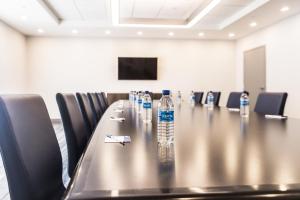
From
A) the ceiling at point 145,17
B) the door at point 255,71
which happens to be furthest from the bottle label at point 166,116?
the door at point 255,71

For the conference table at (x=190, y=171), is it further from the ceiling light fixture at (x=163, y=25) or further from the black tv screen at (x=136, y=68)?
the black tv screen at (x=136, y=68)

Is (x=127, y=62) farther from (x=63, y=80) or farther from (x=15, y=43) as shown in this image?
(x=15, y=43)

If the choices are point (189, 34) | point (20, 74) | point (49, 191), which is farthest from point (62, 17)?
point (49, 191)

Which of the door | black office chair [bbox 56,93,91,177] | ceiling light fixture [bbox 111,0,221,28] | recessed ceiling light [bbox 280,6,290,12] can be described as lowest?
black office chair [bbox 56,93,91,177]

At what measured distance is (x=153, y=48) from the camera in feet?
28.1

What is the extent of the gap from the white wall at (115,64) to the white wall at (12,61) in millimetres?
415

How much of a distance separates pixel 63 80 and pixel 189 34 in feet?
13.1

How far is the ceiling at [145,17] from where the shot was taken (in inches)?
214

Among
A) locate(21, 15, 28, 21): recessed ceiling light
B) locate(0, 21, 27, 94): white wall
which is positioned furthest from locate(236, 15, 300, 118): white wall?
locate(0, 21, 27, 94): white wall

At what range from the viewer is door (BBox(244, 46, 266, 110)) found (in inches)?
281

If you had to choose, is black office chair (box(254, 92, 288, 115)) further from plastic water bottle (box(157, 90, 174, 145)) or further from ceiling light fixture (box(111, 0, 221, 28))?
ceiling light fixture (box(111, 0, 221, 28))

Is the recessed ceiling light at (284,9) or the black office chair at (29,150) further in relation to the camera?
the recessed ceiling light at (284,9)

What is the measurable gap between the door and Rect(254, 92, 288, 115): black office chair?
442cm

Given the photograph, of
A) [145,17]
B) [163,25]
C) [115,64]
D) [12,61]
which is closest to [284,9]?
[163,25]
